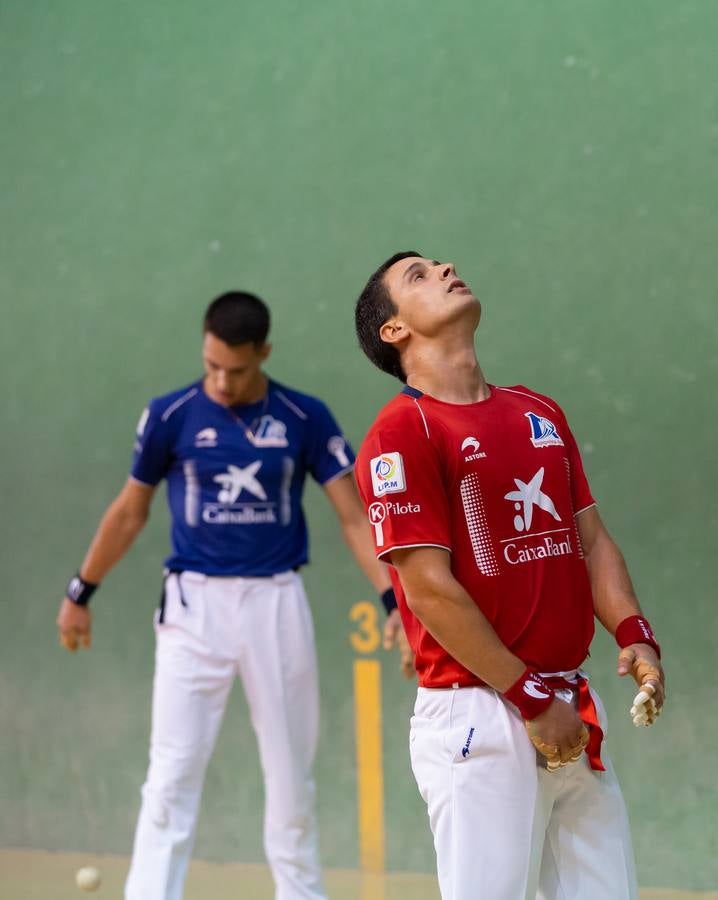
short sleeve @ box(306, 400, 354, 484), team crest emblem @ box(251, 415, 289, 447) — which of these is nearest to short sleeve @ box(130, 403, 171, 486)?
team crest emblem @ box(251, 415, 289, 447)

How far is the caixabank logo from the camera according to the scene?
2184 millimetres

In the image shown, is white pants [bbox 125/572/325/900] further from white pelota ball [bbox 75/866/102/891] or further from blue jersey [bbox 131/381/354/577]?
white pelota ball [bbox 75/866/102/891]

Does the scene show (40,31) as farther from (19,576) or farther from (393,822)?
(393,822)

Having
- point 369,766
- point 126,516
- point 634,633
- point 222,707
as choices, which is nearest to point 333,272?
point 126,516

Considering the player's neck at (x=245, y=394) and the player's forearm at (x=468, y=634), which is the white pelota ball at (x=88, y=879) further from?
the player's forearm at (x=468, y=634)

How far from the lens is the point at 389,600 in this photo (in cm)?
388

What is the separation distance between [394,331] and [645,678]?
0.77 metres

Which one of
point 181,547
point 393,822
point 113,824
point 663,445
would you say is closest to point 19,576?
point 113,824

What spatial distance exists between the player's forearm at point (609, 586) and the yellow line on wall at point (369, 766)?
2.31 m

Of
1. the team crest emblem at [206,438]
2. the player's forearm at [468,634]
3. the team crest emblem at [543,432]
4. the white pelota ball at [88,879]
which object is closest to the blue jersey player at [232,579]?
the team crest emblem at [206,438]

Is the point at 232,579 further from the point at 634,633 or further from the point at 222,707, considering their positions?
the point at 634,633

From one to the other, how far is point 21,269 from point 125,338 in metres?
0.53

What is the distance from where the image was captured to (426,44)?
4.57 metres

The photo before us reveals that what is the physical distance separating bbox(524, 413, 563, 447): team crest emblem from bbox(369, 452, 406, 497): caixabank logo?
0.27 m
